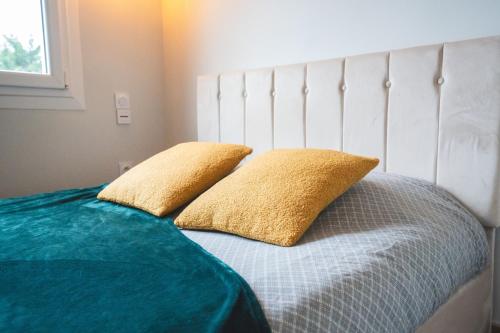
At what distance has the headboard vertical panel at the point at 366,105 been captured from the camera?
4.32 feet

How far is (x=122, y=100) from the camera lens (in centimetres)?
215

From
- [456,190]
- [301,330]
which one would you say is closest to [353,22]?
[456,190]

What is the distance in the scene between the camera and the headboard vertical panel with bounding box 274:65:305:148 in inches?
60.8

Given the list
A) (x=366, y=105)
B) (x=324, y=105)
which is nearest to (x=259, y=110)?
(x=324, y=105)

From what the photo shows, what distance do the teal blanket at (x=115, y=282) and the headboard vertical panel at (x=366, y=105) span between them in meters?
0.74

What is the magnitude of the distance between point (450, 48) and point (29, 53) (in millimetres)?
1799

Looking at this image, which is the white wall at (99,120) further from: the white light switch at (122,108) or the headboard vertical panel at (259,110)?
the headboard vertical panel at (259,110)

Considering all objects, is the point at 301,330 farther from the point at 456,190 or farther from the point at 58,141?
the point at 58,141

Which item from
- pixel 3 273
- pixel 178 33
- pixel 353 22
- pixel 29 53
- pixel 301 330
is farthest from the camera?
pixel 178 33

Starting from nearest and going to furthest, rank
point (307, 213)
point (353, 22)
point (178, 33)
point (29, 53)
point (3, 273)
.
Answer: point (3, 273) < point (307, 213) < point (353, 22) < point (29, 53) < point (178, 33)

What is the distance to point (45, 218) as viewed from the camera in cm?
115

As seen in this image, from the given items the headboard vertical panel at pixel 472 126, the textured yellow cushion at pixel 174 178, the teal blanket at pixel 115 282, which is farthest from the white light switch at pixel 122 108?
the headboard vertical panel at pixel 472 126

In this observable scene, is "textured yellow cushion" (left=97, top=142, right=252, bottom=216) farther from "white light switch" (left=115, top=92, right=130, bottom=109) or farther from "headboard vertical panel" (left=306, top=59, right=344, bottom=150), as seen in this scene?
"white light switch" (left=115, top=92, right=130, bottom=109)

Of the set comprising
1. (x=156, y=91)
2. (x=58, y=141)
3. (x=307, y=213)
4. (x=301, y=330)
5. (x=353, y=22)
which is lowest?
(x=301, y=330)
